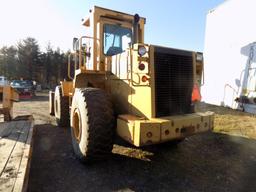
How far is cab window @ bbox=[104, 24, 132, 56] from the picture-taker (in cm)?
532

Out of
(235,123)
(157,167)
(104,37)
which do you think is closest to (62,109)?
(104,37)

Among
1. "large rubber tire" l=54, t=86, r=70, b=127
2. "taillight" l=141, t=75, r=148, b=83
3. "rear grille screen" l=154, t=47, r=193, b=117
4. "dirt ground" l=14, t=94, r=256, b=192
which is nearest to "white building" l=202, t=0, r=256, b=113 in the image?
"dirt ground" l=14, t=94, r=256, b=192

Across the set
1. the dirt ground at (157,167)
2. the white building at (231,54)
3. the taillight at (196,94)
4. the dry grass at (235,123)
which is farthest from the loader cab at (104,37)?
the white building at (231,54)

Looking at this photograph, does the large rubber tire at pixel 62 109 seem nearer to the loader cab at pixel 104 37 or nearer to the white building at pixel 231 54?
the loader cab at pixel 104 37

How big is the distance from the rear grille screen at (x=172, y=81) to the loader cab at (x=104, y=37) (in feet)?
3.96

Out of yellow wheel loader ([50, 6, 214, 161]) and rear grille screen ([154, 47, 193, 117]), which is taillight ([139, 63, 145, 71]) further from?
rear grille screen ([154, 47, 193, 117])

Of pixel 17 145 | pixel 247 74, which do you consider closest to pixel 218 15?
pixel 247 74

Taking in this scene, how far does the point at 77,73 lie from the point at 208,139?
368 cm

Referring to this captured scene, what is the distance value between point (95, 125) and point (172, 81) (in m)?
1.51

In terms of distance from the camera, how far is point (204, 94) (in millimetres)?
11859

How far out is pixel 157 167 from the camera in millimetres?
4414

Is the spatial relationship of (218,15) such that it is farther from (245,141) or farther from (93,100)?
(93,100)

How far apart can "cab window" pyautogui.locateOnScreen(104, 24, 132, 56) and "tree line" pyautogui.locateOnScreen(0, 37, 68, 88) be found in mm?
32608

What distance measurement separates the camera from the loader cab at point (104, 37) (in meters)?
5.21
